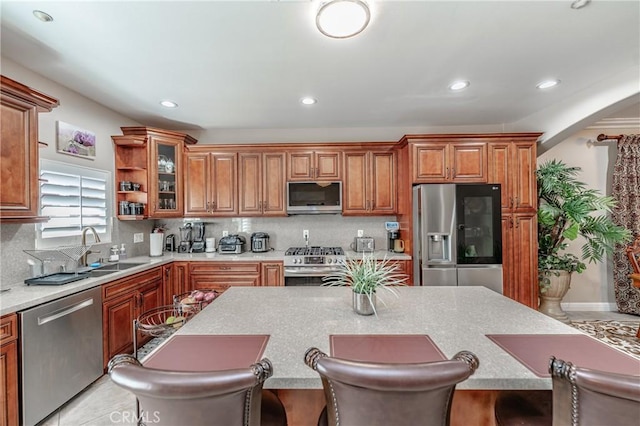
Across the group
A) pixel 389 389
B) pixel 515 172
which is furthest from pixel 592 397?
pixel 515 172

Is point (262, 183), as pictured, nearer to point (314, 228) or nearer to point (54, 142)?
point (314, 228)

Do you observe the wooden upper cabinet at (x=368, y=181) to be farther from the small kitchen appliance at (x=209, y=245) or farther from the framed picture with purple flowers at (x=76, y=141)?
the framed picture with purple flowers at (x=76, y=141)

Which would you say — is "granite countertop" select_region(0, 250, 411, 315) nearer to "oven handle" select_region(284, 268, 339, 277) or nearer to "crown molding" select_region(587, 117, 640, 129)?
"oven handle" select_region(284, 268, 339, 277)

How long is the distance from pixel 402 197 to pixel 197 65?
8.63ft

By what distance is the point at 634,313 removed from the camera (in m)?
3.62

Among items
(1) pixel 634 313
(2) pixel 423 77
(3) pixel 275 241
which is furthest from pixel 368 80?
(1) pixel 634 313

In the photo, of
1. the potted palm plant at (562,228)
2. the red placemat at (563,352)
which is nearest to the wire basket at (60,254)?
the red placemat at (563,352)

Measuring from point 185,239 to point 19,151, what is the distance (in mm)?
2074

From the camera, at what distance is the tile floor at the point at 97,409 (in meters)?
1.87

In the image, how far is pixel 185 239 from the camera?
12.4 ft

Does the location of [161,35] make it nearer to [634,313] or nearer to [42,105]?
[42,105]

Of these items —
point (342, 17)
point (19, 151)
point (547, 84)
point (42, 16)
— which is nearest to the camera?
point (342, 17)

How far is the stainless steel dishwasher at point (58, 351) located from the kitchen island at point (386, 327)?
1200mm

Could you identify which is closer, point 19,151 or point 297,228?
point 19,151
